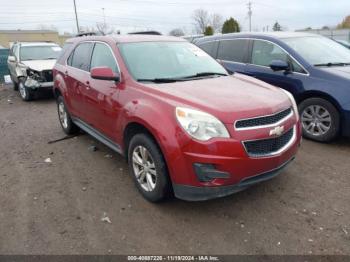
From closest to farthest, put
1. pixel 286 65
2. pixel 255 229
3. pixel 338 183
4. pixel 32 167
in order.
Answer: pixel 255 229
pixel 338 183
pixel 32 167
pixel 286 65

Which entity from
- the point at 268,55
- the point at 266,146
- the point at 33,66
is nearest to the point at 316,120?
the point at 268,55

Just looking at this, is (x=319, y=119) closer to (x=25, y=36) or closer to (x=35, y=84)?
(x=35, y=84)

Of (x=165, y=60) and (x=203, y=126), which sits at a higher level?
(x=165, y=60)

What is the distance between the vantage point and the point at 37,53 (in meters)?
10.8

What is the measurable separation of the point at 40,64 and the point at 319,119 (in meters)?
8.11

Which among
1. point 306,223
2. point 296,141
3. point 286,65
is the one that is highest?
point 286,65

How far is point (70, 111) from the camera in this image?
556 cm

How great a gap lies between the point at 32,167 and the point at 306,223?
3.69 m

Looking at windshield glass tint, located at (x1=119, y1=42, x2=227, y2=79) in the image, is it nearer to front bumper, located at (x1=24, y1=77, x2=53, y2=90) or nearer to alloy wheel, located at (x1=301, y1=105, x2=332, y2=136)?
alloy wheel, located at (x1=301, y1=105, x2=332, y2=136)

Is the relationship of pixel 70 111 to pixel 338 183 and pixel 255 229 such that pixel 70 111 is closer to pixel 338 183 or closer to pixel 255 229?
pixel 255 229

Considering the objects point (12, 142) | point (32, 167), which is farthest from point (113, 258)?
point (12, 142)

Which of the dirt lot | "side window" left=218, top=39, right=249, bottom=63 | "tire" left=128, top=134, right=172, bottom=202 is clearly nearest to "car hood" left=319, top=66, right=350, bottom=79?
the dirt lot

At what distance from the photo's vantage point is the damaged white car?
9555mm

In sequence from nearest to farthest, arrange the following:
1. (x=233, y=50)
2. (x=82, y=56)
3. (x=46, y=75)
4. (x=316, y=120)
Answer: (x=82, y=56), (x=316, y=120), (x=233, y=50), (x=46, y=75)
